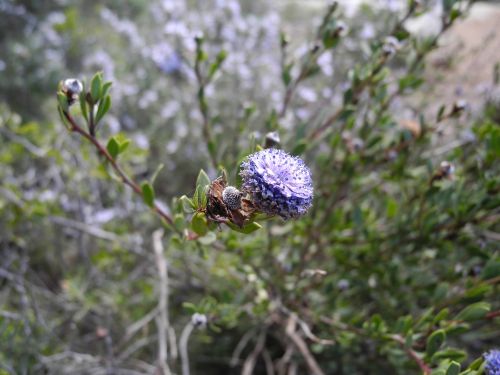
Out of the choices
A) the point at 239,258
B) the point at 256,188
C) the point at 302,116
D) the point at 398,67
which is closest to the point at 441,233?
the point at 239,258

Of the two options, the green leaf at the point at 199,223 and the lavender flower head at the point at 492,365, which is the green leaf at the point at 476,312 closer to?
the lavender flower head at the point at 492,365

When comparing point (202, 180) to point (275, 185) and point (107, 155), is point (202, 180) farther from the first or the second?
point (107, 155)

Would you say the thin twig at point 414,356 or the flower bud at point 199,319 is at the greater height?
the flower bud at point 199,319

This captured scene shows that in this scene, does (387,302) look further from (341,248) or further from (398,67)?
(398,67)

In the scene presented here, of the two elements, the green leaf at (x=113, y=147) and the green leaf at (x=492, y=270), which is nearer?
the green leaf at (x=113, y=147)


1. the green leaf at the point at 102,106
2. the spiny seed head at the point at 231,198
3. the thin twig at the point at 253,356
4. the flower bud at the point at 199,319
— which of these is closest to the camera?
the spiny seed head at the point at 231,198

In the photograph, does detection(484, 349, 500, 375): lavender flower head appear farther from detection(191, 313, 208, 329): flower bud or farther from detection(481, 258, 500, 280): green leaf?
detection(191, 313, 208, 329): flower bud

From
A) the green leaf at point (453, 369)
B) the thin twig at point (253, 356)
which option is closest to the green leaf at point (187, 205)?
the green leaf at point (453, 369)

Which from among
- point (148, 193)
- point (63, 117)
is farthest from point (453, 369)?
point (63, 117)
